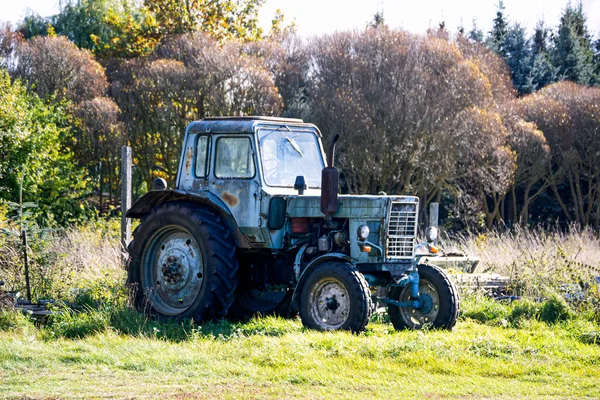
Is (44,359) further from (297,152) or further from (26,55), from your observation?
(26,55)

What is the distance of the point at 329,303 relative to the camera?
11.1 meters

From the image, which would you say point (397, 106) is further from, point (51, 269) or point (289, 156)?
point (51, 269)

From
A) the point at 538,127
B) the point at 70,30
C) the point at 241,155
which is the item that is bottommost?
the point at 241,155

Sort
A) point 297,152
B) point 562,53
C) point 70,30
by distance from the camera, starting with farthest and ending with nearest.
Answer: point 562,53
point 70,30
point 297,152

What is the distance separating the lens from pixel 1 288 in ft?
41.9

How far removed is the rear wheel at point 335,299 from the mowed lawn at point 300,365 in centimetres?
26

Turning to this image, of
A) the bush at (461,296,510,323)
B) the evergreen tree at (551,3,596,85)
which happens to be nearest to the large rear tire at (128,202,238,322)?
the bush at (461,296,510,323)

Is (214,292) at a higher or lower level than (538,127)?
lower

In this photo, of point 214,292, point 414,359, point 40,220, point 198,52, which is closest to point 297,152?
point 214,292

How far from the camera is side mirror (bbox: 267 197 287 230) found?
11867 millimetres

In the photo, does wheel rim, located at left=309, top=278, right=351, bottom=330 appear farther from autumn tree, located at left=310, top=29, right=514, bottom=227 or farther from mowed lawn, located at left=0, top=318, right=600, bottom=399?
autumn tree, located at left=310, top=29, right=514, bottom=227

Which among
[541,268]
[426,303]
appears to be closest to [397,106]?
[541,268]

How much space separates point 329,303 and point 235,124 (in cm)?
281

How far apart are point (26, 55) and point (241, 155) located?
19600 millimetres
